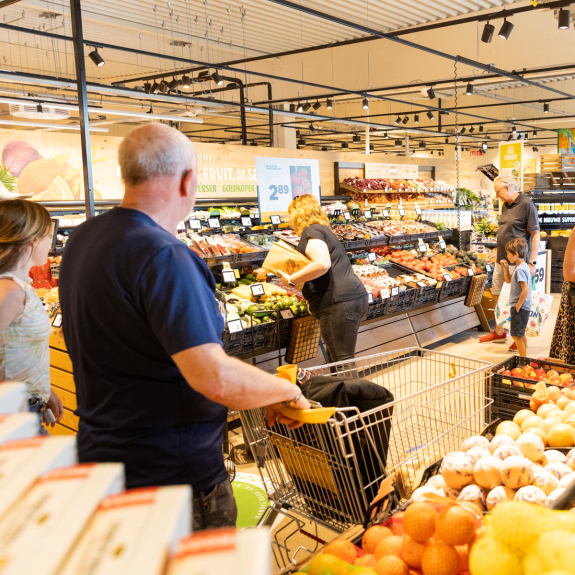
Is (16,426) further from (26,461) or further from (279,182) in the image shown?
(279,182)

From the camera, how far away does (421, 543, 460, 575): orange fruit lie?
1300 mm

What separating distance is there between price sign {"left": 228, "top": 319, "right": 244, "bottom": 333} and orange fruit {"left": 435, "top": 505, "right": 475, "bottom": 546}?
9.25 feet

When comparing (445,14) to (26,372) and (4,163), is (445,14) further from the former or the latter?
(26,372)

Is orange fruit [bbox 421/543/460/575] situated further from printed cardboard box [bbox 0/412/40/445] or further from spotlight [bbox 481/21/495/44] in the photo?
spotlight [bbox 481/21/495/44]

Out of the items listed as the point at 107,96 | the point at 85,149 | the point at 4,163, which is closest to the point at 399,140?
the point at 107,96

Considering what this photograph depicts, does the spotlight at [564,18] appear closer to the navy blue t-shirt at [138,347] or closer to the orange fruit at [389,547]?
the navy blue t-shirt at [138,347]

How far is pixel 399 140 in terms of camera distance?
65.1 feet

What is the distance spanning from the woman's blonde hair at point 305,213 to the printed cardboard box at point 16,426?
3.37 m

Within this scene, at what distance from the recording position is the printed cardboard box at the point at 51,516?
1.82 feet

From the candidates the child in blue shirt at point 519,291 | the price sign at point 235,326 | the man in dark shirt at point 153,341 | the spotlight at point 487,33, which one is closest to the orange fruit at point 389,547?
the man in dark shirt at point 153,341

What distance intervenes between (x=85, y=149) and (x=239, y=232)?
3.23 metres

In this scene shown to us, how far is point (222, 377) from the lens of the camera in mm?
1345

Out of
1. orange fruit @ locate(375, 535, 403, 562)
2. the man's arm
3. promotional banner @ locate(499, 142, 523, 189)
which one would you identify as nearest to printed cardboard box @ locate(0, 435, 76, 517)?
the man's arm

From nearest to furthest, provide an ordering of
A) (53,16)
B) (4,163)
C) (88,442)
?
(88,442)
(4,163)
(53,16)
